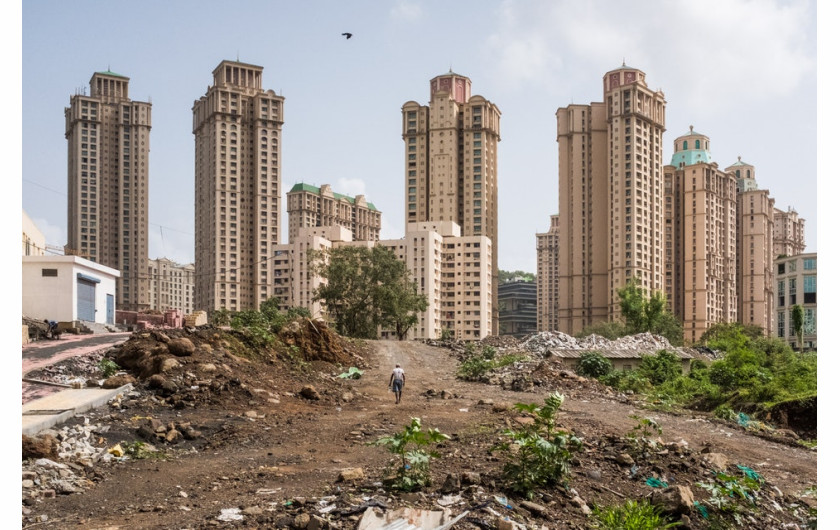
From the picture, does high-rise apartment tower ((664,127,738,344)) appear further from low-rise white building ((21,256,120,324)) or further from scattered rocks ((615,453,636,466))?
scattered rocks ((615,453,636,466))

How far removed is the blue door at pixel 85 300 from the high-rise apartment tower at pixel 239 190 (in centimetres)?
5048

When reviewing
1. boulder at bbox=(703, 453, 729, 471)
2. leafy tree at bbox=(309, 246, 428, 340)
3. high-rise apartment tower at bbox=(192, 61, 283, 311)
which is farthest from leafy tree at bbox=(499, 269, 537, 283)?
boulder at bbox=(703, 453, 729, 471)

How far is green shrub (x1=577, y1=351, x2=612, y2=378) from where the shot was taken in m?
22.9

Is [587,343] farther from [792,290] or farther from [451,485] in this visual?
[792,290]

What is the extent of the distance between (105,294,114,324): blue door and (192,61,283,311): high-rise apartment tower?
47.9 m

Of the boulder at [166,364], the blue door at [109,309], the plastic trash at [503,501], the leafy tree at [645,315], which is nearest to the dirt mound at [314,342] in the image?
the boulder at [166,364]

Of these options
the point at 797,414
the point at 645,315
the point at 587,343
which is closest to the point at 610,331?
the point at 645,315

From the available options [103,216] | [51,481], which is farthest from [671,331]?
[103,216]

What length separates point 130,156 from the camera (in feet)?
249

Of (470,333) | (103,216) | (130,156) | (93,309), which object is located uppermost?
(130,156)

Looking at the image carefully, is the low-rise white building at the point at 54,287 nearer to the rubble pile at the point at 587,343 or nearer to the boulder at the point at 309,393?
the boulder at the point at 309,393

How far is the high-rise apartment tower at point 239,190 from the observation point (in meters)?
79.8
